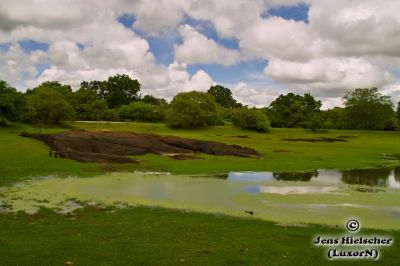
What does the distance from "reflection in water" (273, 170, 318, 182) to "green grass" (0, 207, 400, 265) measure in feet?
51.5

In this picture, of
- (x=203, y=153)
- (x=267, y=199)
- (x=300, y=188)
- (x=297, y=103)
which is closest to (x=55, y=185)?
(x=267, y=199)

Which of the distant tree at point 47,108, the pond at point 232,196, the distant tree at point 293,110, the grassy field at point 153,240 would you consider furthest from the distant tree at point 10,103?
the distant tree at point 293,110

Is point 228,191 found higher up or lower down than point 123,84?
lower down

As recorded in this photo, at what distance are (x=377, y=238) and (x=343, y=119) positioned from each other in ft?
383

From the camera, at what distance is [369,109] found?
375ft

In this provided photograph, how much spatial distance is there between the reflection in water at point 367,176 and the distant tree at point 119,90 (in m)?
129

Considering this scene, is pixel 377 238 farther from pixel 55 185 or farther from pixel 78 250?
pixel 55 185

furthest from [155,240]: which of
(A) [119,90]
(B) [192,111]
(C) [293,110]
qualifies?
(A) [119,90]

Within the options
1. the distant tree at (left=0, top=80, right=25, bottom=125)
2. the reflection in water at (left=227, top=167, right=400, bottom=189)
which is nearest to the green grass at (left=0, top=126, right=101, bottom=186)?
the reflection in water at (left=227, top=167, right=400, bottom=189)

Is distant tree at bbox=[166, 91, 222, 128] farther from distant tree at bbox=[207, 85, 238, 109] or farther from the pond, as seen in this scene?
distant tree at bbox=[207, 85, 238, 109]

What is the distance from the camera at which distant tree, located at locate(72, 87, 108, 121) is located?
10553 cm

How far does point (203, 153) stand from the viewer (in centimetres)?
4691

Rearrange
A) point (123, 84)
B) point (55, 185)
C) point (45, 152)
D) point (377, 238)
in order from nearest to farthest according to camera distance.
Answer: point (377, 238) < point (55, 185) < point (45, 152) < point (123, 84)

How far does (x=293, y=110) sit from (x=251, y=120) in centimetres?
3102
